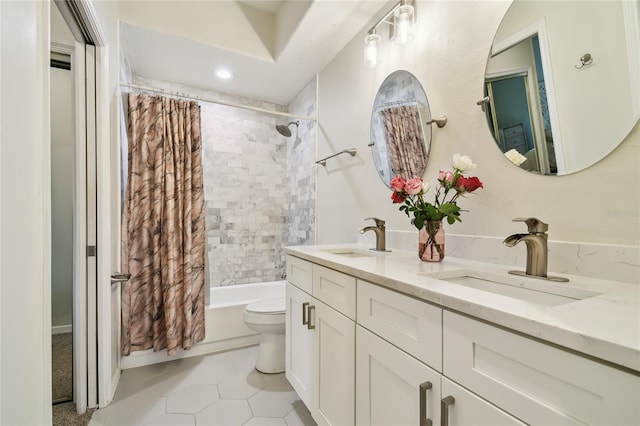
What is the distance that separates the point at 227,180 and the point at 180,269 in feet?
3.94

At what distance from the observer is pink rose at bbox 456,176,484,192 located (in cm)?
105

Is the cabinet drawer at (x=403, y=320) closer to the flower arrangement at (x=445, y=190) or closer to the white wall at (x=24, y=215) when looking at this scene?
the flower arrangement at (x=445, y=190)

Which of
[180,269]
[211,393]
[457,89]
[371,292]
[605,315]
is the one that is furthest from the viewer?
[180,269]

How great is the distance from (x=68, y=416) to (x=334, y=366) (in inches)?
58.8

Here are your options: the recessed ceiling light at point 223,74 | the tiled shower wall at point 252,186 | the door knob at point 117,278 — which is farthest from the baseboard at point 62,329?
the recessed ceiling light at point 223,74

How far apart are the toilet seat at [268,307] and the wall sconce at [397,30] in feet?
5.51

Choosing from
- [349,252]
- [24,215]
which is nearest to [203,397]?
[349,252]

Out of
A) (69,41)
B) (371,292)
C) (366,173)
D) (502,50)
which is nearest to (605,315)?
(371,292)

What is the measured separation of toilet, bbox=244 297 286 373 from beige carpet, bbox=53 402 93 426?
933 millimetres

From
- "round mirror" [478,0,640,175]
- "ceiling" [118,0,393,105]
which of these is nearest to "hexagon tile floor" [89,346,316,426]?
"round mirror" [478,0,640,175]

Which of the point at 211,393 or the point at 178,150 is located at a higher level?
the point at 178,150

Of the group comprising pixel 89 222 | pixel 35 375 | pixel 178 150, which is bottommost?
pixel 35 375

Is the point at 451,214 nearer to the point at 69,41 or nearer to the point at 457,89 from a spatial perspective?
the point at 457,89

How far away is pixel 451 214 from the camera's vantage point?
3.71 feet
